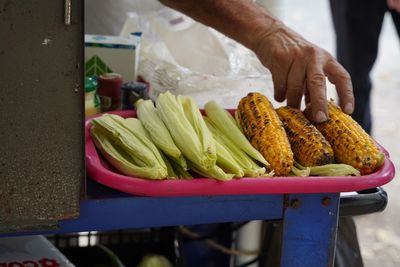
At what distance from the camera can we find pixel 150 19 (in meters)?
2.33

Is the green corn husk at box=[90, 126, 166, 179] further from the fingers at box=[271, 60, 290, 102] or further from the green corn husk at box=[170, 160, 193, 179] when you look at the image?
the fingers at box=[271, 60, 290, 102]

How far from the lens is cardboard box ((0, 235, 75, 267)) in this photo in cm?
142

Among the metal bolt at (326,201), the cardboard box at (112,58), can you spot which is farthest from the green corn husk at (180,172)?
the cardboard box at (112,58)

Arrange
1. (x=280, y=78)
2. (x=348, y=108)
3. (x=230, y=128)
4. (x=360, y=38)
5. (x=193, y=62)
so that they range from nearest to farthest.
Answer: (x=230, y=128), (x=348, y=108), (x=280, y=78), (x=193, y=62), (x=360, y=38)

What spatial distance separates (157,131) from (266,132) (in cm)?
23

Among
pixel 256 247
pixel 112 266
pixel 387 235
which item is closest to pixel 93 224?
pixel 112 266

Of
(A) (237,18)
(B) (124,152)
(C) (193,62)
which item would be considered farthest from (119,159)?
(C) (193,62)

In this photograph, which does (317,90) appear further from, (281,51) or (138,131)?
(138,131)

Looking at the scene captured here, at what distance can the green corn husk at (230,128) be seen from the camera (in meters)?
1.29

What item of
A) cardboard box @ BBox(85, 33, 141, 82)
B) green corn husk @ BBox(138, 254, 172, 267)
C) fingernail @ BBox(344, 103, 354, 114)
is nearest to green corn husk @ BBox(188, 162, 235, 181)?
fingernail @ BBox(344, 103, 354, 114)

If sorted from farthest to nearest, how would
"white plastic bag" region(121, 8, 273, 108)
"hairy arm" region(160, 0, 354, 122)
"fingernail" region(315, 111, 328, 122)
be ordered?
1. "white plastic bag" region(121, 8, 273, 108)
2. "hairy arm" region(160, 0, 354, 122)
3. "fingernail" region(315, 111, 328, 122)

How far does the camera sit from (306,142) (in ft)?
4.30

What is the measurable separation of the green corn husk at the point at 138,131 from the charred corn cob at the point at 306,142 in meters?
0.29

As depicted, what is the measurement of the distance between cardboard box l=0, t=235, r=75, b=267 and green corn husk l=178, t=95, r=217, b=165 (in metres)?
0.44
